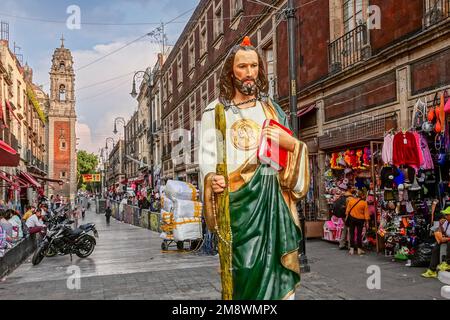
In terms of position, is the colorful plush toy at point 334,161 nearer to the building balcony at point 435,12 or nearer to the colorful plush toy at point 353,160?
the colorful plush toy at point 353,160

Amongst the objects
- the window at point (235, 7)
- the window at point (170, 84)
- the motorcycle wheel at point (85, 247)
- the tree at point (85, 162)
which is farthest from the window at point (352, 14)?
the tree at point (85, 162)

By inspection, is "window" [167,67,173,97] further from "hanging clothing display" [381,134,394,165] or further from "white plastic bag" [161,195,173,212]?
"hanging clothing display" [381,134,394,165]

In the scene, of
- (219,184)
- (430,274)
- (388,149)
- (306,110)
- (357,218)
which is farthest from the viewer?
(306,110)

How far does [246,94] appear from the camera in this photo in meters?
3.51

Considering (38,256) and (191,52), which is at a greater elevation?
(191,52)

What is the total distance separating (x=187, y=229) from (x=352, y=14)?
6.74 meters

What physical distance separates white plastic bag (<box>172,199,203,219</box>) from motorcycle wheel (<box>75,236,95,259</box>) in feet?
7.34

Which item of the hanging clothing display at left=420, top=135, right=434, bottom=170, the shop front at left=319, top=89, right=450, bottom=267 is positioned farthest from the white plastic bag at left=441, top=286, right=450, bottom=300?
the hanging clothing display at left=420, top=135, right=434, bottom=170

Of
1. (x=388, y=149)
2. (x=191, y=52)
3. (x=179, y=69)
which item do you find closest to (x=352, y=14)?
(x=388, y=149)

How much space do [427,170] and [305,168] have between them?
5.72 meters

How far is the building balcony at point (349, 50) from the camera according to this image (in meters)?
10.9

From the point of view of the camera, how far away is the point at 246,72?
138 inches

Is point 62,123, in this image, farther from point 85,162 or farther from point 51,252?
point 51,252
